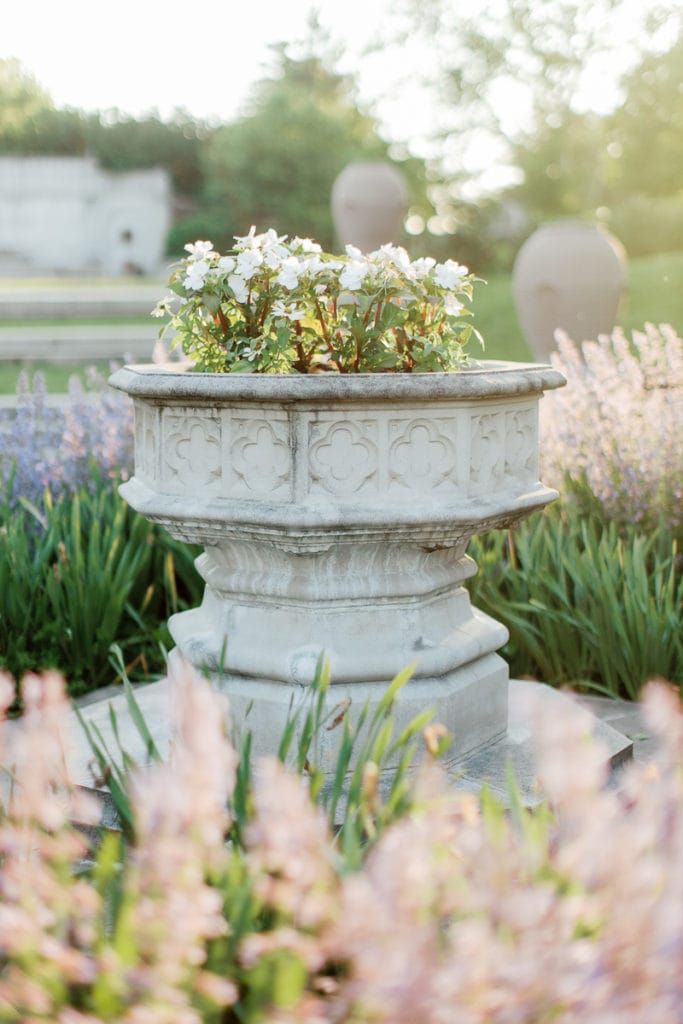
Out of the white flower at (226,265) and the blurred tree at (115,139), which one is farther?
the blurred tree at (115,139)

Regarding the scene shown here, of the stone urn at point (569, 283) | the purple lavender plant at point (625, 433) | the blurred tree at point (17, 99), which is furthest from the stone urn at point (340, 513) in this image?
the blurred tree at point (17, 99)

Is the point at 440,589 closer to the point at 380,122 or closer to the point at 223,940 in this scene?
the point at 223,940

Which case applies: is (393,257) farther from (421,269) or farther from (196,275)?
(196,275)

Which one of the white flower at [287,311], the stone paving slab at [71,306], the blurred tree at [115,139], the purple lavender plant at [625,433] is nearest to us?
the white flower at [287,311]

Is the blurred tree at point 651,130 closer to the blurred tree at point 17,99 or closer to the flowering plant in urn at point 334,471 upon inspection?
the blurred tree at point 17,99

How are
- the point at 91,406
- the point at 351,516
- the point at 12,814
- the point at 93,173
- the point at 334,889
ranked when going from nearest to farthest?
the point at 334,889
the point at 12,814
the point at 351,516
the point at 91,406
the point at 93,173

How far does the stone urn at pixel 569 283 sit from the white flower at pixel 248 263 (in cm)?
820

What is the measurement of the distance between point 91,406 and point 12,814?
3.39m

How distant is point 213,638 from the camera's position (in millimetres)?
2988

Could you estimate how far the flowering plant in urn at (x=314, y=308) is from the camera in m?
2.88

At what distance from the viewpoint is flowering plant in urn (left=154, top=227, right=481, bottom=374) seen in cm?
288

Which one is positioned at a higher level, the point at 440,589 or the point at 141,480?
the point at 141,480

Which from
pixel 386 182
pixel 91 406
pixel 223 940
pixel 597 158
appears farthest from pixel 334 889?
pixel 597 158

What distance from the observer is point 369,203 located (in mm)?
15602
